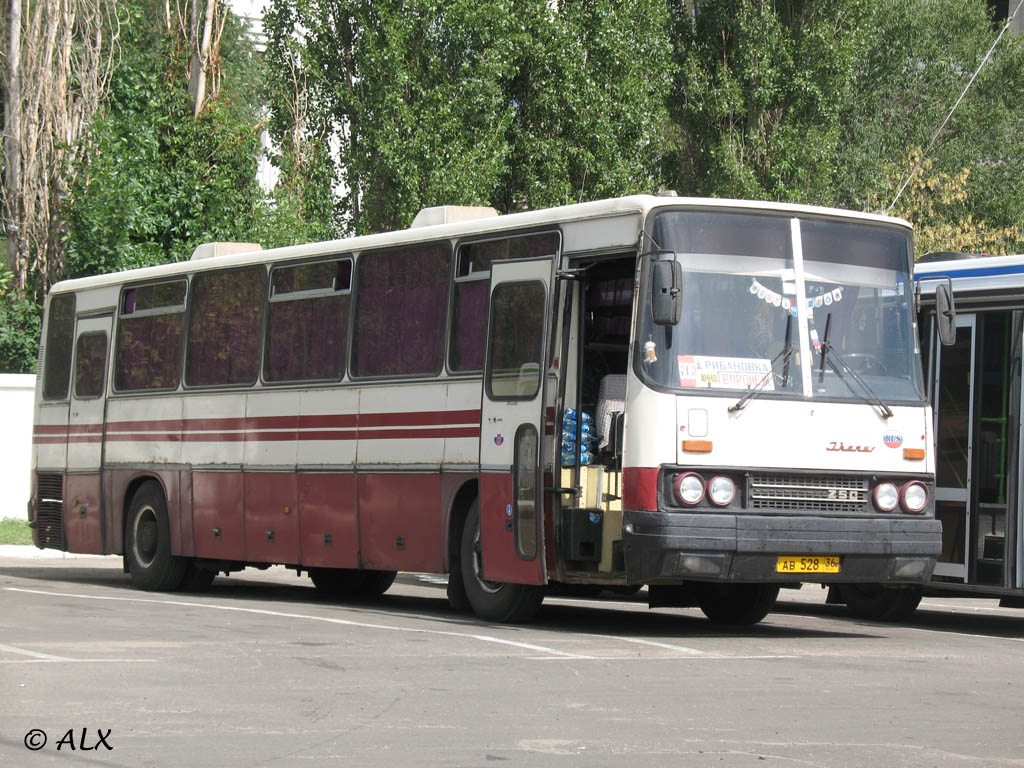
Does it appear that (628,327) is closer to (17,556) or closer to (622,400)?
(622,400)

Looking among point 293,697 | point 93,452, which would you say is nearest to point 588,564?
point 293,697

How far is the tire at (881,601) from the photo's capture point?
16.4m

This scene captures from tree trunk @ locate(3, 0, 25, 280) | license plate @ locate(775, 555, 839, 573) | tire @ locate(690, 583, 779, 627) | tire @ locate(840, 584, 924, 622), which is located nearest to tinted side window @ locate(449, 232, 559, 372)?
tire @ locate(690, 583, 779, 627)

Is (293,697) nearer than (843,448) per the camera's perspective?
Yes

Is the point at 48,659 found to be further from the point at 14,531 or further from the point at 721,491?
the point at 14,531

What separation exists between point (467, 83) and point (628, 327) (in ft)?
62.5

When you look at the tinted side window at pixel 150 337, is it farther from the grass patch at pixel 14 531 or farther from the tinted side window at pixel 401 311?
the grass patch at pixel 14 531

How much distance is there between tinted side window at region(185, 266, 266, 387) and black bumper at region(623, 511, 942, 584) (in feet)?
19.5

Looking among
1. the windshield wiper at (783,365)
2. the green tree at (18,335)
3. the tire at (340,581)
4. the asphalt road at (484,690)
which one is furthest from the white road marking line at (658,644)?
the green tree at (18,335)

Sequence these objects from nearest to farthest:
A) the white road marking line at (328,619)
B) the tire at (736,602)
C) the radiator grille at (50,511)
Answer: the white road marking line at (328,619) → the tire at (736,602) → the radiator grille at (50,511)

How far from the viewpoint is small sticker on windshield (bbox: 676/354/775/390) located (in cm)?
1286

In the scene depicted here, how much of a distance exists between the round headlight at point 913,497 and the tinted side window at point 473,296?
3508 mm

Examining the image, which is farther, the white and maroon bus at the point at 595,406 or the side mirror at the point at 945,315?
the side mirror at the point at 945,315

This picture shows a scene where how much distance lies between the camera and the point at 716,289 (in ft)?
42.8
